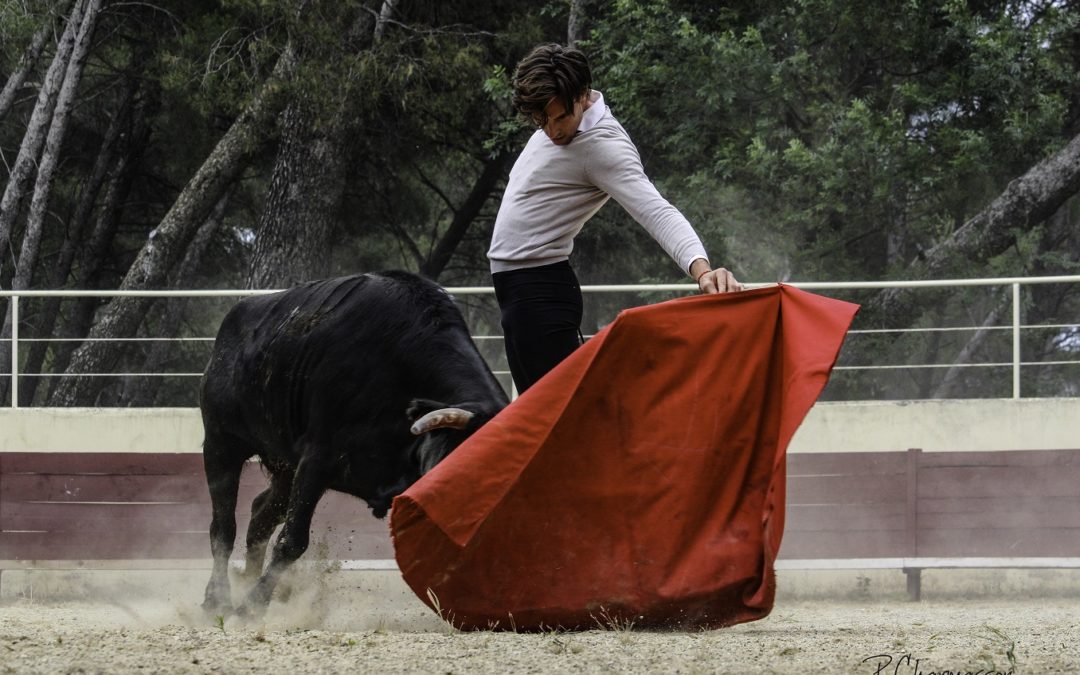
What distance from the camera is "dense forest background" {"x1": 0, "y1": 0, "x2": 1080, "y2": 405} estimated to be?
38.5ft

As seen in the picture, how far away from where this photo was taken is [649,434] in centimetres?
331

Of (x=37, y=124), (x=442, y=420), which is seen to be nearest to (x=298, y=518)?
(x=442, y=420)

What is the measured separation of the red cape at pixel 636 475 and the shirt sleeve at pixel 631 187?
0.71ft

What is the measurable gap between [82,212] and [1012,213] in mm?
11044

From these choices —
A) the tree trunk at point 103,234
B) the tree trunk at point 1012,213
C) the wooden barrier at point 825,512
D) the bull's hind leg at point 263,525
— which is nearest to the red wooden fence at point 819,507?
the wooden barrier at point 825,512

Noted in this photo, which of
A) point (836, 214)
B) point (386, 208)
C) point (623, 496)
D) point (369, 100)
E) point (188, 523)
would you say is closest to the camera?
point (623, 496)

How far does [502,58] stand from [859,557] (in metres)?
7.22

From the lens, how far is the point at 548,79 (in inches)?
125

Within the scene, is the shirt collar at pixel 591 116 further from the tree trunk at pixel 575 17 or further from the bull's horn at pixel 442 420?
the tree trunk at pixel 575 17

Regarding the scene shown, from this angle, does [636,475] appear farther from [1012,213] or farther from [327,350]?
[1012,213]

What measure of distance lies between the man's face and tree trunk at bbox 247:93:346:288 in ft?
28.1

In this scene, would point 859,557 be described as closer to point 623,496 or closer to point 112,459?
point 112,459

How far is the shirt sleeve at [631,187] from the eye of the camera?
10.6ft

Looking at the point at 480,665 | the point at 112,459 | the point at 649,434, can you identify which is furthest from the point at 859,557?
the point at 480,665
